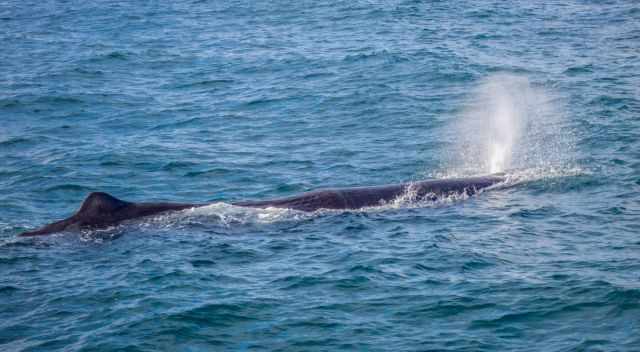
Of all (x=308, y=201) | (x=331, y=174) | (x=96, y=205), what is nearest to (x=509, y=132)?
(x=331, y=174)

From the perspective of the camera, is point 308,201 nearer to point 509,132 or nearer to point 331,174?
point 331,174

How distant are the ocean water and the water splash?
114 millimetres

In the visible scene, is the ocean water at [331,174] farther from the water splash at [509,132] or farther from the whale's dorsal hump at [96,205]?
the whale's dorsal hump at [96,205]

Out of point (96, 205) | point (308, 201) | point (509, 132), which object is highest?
point (96, 205)

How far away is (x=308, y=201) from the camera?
21641mm

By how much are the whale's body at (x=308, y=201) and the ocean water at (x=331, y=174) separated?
0.40 meters

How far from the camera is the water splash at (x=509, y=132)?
84.9 ft

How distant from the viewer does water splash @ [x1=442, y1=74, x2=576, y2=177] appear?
1019 inches

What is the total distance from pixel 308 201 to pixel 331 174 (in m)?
3.82

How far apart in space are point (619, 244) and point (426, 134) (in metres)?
11.4

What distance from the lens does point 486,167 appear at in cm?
2612

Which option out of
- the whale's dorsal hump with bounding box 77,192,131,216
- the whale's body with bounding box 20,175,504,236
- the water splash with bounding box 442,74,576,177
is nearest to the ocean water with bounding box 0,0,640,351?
the water splash with bounding box 442,74,576,177

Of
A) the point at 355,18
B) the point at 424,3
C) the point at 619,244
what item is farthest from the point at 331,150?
the point at 424,3

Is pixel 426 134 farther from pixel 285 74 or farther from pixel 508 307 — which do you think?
pixel 508 307
